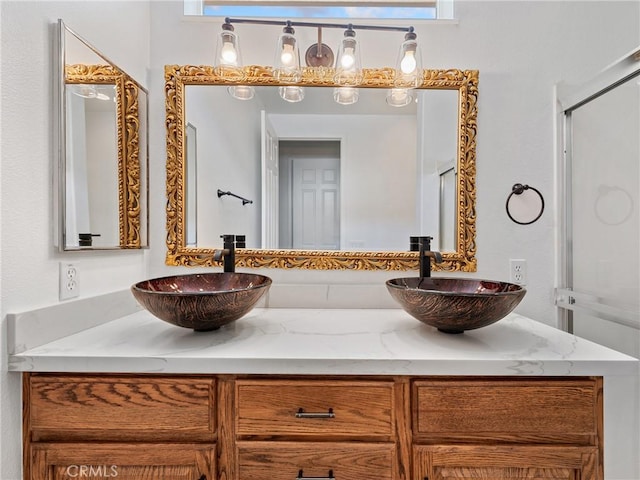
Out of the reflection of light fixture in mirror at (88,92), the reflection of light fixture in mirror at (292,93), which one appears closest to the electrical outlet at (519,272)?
the reflection of light fixture in mirror at (292,93)

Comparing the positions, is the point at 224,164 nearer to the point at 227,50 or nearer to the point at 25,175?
the point at 227,50

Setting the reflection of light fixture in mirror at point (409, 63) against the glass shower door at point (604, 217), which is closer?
the glass shower door at point (604, 217)

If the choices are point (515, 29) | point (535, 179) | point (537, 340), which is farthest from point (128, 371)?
point (515, 29)

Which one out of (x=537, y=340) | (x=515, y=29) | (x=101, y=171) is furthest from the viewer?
(x=515, y=29)

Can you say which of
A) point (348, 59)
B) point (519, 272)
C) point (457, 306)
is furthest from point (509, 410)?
point (348, 59)

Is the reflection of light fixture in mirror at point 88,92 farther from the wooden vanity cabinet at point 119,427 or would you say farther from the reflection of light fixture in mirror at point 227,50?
the wooden vanity cabinet at point 119,427

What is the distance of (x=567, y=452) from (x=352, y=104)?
134 cm

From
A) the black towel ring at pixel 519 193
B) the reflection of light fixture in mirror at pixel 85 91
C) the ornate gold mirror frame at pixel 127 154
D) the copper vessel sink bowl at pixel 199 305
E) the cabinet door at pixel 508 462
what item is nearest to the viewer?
the cabinet door at pixel 508 462

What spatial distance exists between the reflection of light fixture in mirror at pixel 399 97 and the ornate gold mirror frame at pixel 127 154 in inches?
41.3

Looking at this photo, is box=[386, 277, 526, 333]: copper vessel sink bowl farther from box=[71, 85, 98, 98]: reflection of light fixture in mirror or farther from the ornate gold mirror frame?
box=[71, 85, 98, 98]: reflection of light fixture in mirror

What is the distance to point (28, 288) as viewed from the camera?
859mm

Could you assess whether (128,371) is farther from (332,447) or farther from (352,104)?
(352,104)

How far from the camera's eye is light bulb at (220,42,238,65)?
1.29m

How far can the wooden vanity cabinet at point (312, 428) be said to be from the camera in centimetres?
79
